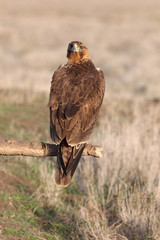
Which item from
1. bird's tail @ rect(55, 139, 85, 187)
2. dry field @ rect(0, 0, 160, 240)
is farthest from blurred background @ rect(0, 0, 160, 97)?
bird's tail @ rect(55, 139, 85, 187)

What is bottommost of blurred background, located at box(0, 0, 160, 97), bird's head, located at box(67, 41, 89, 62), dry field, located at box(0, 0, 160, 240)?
dry field, located at box(0, 0, 160, 240)

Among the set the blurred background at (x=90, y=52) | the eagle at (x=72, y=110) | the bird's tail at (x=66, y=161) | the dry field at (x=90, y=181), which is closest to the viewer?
the bird's tail at (x=66, y=161)

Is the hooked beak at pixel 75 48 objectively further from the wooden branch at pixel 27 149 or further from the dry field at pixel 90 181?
the dry field at pixel 90 181

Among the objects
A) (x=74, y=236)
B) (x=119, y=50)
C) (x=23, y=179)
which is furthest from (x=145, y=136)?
(x=119, y=50)

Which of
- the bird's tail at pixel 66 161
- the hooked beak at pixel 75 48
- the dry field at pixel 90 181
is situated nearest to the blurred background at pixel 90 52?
the dry field at pixel 90 181

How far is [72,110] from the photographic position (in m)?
4.35

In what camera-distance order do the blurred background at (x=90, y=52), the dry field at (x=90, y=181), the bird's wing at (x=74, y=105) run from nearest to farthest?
the bird's wing at (x=74, y=105)
the dry field at (x=90, y=181)
the blurred background at (x=90, y=52)

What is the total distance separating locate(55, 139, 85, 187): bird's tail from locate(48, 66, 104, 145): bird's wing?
0.09 metres

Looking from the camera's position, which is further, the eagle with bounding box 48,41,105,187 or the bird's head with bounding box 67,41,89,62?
the bird's head with bounding box 67,41,89,62

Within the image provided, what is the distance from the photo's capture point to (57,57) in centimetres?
2345

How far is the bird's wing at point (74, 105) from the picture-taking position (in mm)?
4234

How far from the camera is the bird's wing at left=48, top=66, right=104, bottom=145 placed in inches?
167

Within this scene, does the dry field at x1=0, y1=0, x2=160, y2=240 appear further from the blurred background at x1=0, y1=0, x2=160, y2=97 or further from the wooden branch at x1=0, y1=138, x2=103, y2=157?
→ the blurred background at x1=0, y1=0, x2=160, y2=97

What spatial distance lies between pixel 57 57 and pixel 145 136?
52.9ft
